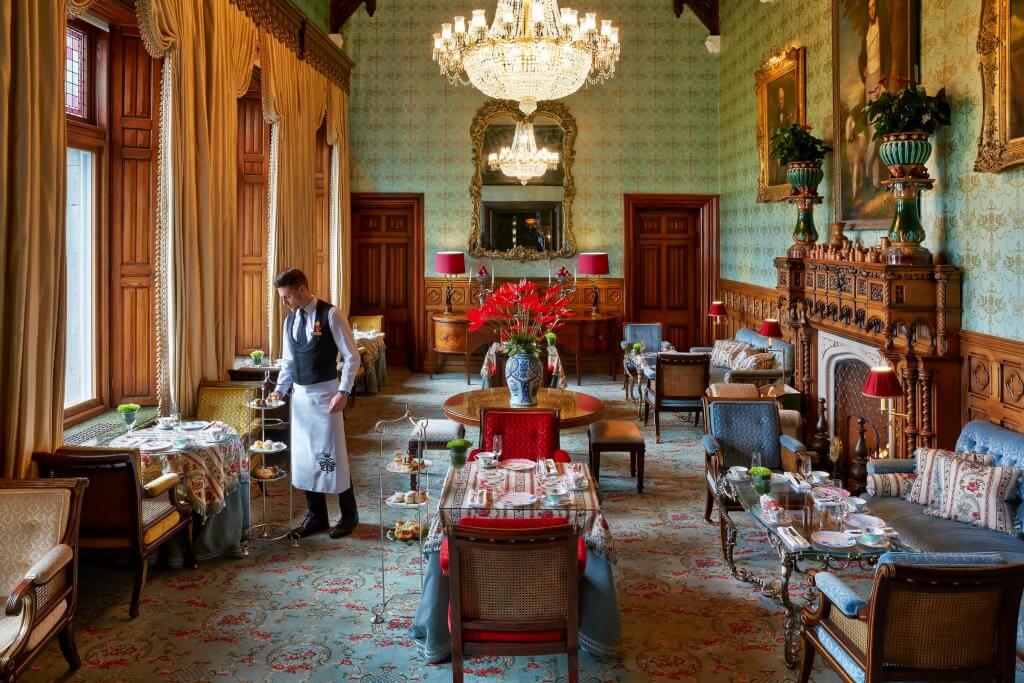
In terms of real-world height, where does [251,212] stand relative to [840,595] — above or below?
above

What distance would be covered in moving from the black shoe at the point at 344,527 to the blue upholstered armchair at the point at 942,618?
3.63 m

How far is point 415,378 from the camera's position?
1337 cm

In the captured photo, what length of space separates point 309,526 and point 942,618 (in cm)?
409

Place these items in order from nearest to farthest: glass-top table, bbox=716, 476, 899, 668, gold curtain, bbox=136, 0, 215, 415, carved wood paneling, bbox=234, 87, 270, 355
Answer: glass-top table, bbox=716, 476, 899, 668 → gold curtain, bbox=136, 0, 215, 415 → carved wood paneling, bbox=234, 87, 270, 355

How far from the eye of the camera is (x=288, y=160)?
9.62m

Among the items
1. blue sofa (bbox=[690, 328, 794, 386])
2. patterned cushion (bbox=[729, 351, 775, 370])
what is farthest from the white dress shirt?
patterned cushion (bbox=[729, 351, 775, 370])

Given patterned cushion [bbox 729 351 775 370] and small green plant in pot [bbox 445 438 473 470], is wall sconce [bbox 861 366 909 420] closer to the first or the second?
small green plant in pot [bbox 445 438 473 470]

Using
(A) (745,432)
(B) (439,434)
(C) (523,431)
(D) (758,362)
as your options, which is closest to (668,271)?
(D) (758,362)

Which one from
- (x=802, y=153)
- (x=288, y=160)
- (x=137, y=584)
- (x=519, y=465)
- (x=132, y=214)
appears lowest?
(x=137, y=584)

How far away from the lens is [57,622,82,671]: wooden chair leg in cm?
405

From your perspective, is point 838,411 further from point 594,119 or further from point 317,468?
point 594,119

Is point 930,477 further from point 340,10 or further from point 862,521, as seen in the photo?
point 340,10

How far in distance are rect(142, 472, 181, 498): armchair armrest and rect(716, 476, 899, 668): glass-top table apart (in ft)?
10.5

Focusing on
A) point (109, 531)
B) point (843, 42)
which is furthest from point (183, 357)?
point (843, 42)
